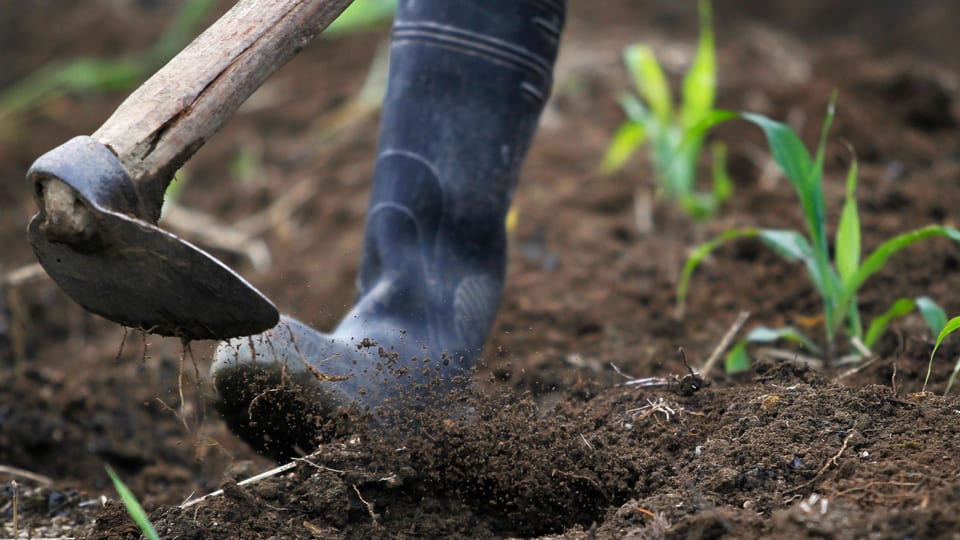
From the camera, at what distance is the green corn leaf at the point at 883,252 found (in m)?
1.50

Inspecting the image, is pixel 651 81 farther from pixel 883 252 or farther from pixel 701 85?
pixel 883 252

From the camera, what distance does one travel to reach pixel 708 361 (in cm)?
179

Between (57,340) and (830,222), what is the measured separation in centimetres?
196

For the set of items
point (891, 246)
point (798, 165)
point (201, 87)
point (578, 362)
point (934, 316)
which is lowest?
point (578, 362)

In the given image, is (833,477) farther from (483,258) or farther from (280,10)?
(280,10)

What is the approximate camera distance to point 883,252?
5.33 ft

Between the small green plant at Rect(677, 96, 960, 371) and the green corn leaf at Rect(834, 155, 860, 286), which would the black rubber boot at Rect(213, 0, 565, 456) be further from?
the green corn leaf at Rect(834, 155, 860, 286)

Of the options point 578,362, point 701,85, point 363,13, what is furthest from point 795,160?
point 363,13

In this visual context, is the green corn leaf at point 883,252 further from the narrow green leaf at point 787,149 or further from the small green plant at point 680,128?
the small green plant at point 680,128

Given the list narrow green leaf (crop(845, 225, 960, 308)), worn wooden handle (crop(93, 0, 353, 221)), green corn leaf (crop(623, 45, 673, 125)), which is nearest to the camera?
worn wooden handle (crop(93, 0, 353, 221))

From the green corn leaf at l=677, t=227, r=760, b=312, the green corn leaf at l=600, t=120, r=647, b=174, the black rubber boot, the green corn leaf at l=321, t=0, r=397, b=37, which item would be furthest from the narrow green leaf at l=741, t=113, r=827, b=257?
the green corn leaf at l=321, t=0, r=397, b=37

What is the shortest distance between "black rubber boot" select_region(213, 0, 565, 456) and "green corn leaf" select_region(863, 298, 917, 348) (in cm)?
64

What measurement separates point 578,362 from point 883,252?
0.59 m

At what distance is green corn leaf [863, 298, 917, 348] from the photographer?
63.0 inches
